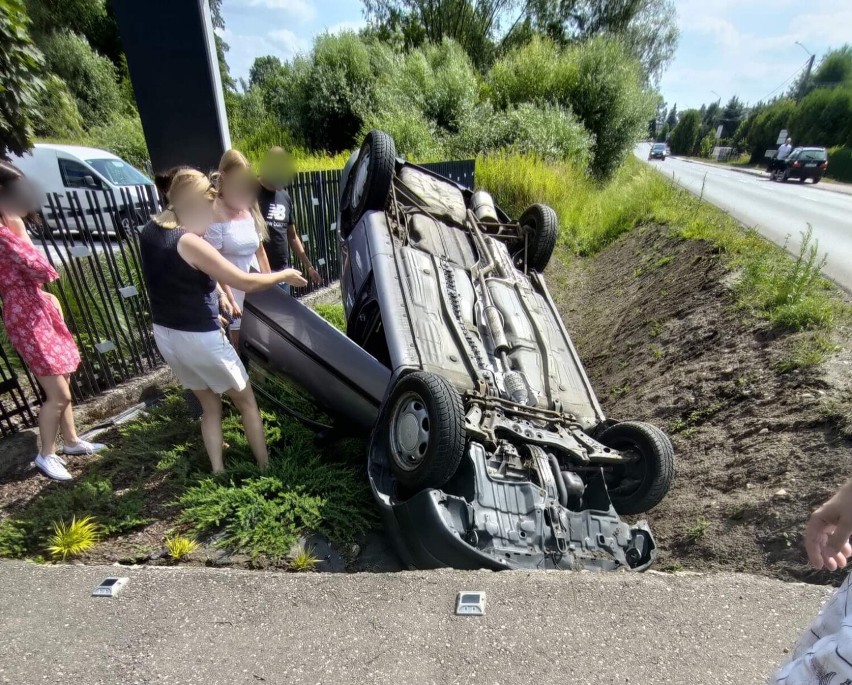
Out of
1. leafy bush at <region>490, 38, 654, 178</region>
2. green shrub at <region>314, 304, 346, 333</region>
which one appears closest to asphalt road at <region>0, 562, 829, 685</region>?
green shrub at <region>314, 304, 346, 333</region>

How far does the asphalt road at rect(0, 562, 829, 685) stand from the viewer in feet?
5.77

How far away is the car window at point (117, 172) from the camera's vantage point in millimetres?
9398

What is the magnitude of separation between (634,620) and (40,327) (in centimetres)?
346

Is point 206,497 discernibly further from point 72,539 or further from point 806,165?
point 806,165

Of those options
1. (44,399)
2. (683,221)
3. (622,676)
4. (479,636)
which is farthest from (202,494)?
(683,221)

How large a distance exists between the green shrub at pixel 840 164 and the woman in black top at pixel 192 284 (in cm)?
3436

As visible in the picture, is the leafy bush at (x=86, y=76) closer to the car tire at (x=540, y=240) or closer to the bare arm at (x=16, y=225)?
the bare arm at (x=16, y=225)

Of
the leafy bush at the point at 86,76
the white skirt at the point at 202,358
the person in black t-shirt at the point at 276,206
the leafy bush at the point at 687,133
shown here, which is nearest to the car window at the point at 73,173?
the person in black t-shirt at the point at 276,206

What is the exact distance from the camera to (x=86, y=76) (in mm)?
21531

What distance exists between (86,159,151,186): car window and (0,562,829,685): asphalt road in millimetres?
9142

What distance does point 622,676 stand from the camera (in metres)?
1.74

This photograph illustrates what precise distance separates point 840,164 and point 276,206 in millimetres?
34979

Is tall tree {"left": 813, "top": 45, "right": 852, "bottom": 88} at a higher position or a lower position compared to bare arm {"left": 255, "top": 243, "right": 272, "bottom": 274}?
higher

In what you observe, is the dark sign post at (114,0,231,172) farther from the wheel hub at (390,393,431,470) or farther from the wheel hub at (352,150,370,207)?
the wheel hub at (390,393,431,470)
